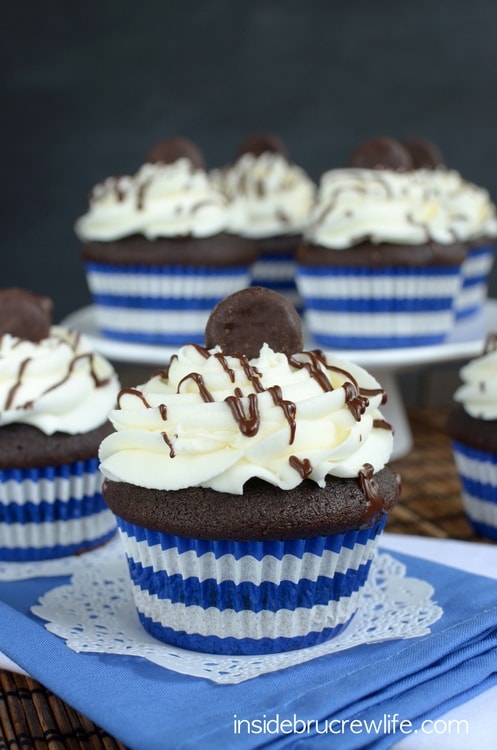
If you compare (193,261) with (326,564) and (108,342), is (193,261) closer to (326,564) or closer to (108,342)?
(108,342)

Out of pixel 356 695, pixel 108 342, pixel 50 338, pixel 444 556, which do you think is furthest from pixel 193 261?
pixel 356 695

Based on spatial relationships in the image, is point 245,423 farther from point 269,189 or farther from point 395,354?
point 269,189

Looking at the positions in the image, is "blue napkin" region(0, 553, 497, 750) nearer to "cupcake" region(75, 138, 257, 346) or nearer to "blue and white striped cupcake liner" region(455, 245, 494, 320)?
"cupcake" region(75, 138, 257, 346)

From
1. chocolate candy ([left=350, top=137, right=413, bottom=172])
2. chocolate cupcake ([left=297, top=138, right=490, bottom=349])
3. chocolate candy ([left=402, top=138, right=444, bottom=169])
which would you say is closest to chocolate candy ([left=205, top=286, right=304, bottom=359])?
chocolate cupcake ([left=297, top=138, right=490, bottom=349])

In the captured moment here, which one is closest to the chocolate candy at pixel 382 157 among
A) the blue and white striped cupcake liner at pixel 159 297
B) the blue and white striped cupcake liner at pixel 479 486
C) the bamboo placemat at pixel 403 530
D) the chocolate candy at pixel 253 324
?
the blue and white striped cupcake liner at pixel 159 297

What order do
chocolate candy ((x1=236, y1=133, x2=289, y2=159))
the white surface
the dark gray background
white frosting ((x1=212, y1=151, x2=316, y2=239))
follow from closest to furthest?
the white surface, white frosting ((x1=212, y1=151, x2=316, y2=239)), chocolate candy ((x1=236, y1=133, x2=289, y2=159)), the dark gray background

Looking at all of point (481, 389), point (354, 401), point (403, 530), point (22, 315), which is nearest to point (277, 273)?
point (403, 530)

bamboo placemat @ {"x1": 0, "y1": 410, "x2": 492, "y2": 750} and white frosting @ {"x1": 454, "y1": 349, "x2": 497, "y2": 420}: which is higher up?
white frosting @ {"x1": 454, "y1": 349, "x2": 497, "y2": 420}
